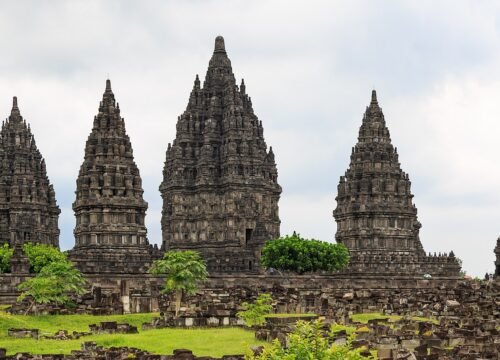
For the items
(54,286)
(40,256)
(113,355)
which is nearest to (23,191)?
(40,256)

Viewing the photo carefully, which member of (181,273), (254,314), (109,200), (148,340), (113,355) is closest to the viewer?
(113,355)

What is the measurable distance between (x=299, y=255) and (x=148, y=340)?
158 feet

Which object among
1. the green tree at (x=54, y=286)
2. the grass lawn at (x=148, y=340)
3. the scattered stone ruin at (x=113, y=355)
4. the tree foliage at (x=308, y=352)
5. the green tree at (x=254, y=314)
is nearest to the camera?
the tree foliage at (x=308, y=352)

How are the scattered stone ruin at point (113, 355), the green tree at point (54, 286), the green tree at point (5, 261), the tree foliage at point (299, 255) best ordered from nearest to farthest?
the scattered stone ruin at point (113, 355), the green tree at point (54, 286), the green tree at point (5, 261), the tree foliage at point (299, 255)

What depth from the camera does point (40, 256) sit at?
296 ft

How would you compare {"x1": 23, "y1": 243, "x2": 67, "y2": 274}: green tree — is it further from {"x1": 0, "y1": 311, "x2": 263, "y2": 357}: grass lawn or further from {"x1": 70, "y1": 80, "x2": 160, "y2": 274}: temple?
{"x1": 0, "y1": 311, "x2": 263, "y2": 357}: grass lawn

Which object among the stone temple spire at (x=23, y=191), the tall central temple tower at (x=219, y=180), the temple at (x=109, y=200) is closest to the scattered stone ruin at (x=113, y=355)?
the temple at (x=109, y=200)

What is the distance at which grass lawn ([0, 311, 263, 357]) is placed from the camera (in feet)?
150

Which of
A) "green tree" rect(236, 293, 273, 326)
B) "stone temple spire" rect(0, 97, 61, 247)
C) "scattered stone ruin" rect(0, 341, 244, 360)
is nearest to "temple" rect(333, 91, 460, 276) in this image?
"stone temple spire" rect(0, 97, 61, 247)

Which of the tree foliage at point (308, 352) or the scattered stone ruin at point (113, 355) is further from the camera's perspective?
the scattered stone ruin at point (113, 355)

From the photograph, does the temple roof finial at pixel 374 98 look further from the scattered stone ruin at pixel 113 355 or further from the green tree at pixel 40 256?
the scattered stone ruin at pixel 113 355

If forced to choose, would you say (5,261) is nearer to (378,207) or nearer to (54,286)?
(54,286)

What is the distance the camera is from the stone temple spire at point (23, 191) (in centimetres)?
11144

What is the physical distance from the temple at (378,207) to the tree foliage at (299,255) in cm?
1416
